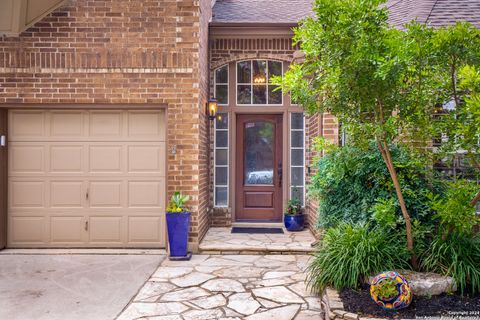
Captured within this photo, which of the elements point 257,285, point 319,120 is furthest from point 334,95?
point 319,120

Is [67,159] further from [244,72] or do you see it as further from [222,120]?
[244,72]

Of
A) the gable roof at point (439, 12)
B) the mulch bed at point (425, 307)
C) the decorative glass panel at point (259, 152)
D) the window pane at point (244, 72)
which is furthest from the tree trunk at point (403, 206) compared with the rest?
the window pane at point (244, 72)

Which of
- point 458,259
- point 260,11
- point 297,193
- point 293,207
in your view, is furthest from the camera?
point 260,11

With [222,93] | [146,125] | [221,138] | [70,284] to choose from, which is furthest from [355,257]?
[222,93]

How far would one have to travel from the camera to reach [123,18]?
19.6 ft

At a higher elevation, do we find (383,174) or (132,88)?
(132,88)

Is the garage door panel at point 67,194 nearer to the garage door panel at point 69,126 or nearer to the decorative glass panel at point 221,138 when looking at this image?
the garage door panel at point 69,126

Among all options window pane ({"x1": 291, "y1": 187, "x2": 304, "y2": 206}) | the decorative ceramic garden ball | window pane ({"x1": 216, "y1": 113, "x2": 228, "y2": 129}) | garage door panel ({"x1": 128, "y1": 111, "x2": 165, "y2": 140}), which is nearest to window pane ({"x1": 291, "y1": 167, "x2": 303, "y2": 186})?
window pane ({"x1": 291, "y1": 187, "x2": 304, "y2": 206})

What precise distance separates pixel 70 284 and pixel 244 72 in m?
5.00

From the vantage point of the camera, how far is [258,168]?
7973mm

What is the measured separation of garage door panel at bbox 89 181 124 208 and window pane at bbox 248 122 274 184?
2670 mm

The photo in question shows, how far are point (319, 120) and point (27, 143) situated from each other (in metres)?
4.72

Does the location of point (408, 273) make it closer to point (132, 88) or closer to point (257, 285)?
point (257, 285)

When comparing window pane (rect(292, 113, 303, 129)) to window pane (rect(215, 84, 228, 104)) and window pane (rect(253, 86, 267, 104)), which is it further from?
window pane (rect(215, 84, 228, 104))
